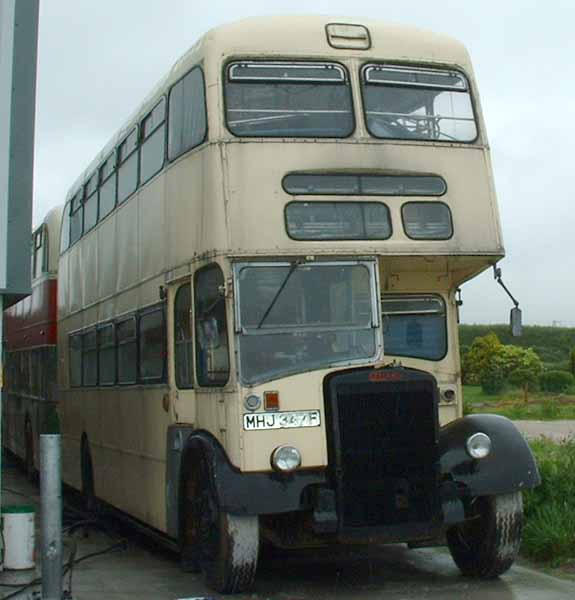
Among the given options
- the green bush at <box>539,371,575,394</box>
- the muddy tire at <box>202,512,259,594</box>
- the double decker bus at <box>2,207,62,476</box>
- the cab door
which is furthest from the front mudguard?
the green bush at <box>539,371,575,394</box>

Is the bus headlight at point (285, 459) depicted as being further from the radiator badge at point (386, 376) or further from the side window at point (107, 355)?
the side window at point (107, 355)

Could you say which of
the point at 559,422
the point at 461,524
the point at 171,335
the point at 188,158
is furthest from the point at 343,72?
the point at 559,422

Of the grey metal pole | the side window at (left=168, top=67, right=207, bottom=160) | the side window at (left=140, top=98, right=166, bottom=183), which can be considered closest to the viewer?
the grey metal pole

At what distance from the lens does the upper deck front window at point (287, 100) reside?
10.5 m

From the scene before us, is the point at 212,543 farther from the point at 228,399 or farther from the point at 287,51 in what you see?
the point at 287,51

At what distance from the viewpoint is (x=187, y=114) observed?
37.0 feet

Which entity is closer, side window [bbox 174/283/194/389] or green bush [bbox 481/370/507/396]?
side window [bbox 174/283/194/389]

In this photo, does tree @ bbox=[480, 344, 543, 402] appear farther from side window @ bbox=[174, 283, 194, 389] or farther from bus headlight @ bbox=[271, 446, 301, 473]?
bus headlight @ bbox=[271, 446, 301, 473]

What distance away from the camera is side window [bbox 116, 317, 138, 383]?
1375 cm

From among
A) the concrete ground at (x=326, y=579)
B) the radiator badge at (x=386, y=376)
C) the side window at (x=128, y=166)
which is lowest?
the concrete ground at (x=326, y=579)

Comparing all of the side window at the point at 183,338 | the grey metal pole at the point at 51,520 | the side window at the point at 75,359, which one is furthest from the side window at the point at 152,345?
the side window at the point at 75,359

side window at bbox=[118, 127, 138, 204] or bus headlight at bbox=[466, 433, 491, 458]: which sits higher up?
side window at bbox=[118, 127, 138, 204]

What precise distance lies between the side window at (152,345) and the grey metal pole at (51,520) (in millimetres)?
3003

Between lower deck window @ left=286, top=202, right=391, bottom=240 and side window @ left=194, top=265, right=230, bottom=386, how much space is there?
0.77 metres
